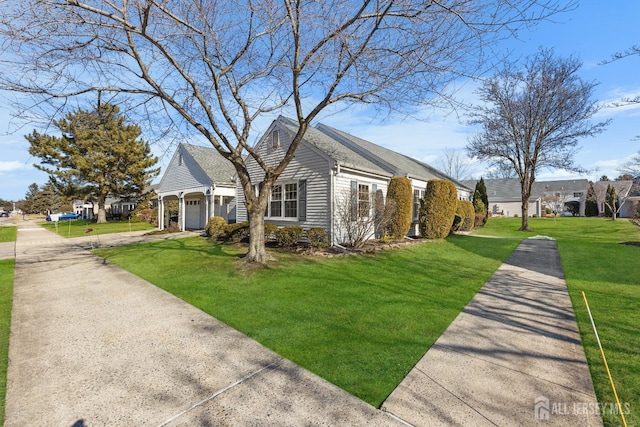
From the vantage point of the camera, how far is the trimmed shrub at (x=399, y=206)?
12.5m

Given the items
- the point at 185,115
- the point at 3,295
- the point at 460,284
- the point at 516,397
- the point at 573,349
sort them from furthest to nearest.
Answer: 1. the point at 185,115
2. the point at 460,284
3. the point at 3,295
4. the point at 573,349
5. the point at 516,397

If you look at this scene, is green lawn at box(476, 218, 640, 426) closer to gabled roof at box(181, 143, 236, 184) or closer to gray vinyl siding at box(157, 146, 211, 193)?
gabled roof at box(181, 143, 236, 184)

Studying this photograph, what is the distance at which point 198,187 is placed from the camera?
18.8 m

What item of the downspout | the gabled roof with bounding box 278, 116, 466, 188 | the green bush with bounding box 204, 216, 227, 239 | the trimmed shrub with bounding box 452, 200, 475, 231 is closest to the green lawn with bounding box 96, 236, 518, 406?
the downspout

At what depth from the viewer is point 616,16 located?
223 inches

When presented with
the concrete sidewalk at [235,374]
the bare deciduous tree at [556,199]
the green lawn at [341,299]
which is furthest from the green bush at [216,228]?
the bare deciduous tree at [556,199]

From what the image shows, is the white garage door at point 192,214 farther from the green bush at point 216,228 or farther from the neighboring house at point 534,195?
the neighboring house at point 534,195

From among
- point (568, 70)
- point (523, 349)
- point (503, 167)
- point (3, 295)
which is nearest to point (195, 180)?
point (3, 295)

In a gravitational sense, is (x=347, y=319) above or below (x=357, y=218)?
below

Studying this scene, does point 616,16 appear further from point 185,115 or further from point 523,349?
point 185,115

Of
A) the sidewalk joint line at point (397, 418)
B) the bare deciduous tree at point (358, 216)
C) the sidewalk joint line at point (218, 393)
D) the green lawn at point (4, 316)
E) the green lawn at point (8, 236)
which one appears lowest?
the green lawn at point (8, 236)

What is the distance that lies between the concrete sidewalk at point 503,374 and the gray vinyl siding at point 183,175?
1646cm

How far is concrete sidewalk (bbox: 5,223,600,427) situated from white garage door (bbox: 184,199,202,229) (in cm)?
1650

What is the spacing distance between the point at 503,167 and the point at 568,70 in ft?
23.4
